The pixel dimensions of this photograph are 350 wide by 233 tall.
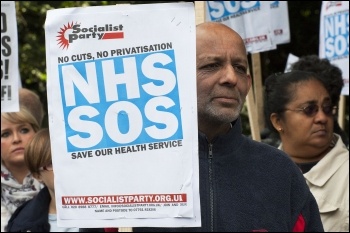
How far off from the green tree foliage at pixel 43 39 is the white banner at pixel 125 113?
741cm

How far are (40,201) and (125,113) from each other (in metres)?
1.96

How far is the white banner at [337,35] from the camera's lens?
709 cm

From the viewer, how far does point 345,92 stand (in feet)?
23.3

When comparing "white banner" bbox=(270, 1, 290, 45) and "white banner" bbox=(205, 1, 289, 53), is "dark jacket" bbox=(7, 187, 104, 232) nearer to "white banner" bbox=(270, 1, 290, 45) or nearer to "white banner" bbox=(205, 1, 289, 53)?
"white banner" bbox=(205, 1, 289, 53)

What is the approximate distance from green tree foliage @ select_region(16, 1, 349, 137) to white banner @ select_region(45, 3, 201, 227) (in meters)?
7.41

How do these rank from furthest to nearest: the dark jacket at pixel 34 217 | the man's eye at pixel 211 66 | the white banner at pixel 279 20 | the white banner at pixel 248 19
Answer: the white banner at pixel 279 20
the white banner at pixel 248 19
the dark jacket at pixel 34 217
the man's eye at pixel 211 66

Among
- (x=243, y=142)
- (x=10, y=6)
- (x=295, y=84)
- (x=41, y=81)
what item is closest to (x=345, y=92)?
(x=295, y=84)

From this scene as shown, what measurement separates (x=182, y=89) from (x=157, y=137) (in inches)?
7.7

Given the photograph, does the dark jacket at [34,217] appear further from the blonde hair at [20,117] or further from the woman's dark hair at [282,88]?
the woman's dark hair at [282,88]

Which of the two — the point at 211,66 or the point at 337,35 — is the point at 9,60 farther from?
the point at 211,66

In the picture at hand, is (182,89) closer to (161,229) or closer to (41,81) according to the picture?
(161,229)

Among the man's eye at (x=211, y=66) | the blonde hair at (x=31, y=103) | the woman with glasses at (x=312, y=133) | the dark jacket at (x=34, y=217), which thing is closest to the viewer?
the man's eye at (x=211, y=66)

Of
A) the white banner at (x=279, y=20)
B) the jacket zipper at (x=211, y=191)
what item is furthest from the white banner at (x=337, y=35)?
the jacket zipper at (x=211, y=191)

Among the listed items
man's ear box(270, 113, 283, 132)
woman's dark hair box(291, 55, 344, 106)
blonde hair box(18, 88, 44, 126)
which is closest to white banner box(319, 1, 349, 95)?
woman's dark hair box(291, 55, 344, 106)
